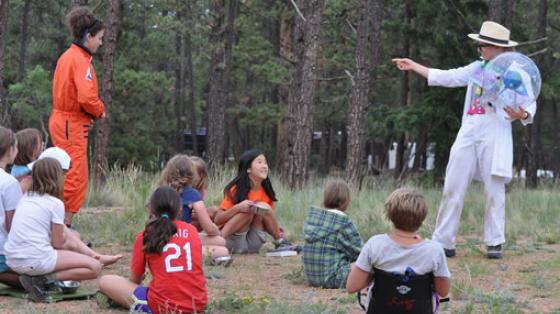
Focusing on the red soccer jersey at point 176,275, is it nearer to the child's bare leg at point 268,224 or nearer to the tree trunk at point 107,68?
the child's bare leg at point 268,224

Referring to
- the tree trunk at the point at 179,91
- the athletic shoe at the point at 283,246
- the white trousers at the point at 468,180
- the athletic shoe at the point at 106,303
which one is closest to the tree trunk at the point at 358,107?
the athletic shoe at the point at 283,246

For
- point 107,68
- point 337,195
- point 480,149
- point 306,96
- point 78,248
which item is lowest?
point 78,248

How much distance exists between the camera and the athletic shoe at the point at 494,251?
786 cm

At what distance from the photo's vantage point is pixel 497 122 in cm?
765

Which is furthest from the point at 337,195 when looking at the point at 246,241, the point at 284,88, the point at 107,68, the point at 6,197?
the point at 284,88

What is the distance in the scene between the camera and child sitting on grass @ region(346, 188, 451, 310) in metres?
Answer: 4.39

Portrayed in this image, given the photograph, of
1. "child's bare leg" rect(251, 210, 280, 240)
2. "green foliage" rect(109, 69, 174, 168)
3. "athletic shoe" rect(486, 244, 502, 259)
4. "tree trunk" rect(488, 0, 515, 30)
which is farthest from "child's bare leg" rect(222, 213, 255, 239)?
"green foliage" rect(109, 69, 174, 168)

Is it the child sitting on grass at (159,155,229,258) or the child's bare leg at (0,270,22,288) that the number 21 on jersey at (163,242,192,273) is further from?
the child sitting on grass at (159,155,229,258)

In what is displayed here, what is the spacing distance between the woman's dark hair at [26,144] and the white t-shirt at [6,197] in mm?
655

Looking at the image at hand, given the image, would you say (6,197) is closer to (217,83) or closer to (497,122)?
(497,122)

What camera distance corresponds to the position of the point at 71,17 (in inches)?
296

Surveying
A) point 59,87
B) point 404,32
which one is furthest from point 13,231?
point 404,32

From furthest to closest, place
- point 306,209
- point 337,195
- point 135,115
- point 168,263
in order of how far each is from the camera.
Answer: point 135,115
point 306,209
point 337,195
point 168,263

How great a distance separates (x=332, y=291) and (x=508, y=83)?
2.57 metres
